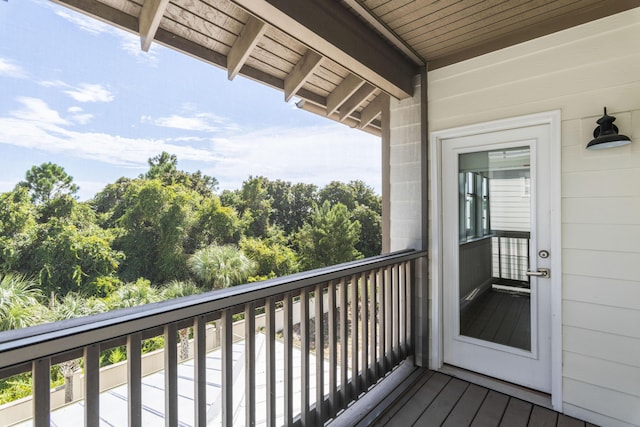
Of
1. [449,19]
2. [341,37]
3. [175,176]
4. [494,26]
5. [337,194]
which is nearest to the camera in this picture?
[341,37]

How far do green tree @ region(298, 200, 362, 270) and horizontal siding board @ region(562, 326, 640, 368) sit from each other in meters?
20.3

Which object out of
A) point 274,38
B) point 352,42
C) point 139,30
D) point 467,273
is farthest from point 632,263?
point 139,30

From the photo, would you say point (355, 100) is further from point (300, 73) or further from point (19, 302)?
point (19, 302)

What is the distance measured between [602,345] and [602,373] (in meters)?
0.16

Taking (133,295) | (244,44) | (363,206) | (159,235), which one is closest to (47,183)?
(159,235)

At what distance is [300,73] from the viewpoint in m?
2.66

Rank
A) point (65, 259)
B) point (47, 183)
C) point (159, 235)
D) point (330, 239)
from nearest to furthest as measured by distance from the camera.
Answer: point (65, 259) → point (47, 183) → point (330, 239) → point (159, 235)

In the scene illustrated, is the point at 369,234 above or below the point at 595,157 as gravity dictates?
below

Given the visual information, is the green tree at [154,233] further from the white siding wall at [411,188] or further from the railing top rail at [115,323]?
the railing top rail at [115,323]

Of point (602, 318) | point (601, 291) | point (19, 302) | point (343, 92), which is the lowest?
point (19, 302)

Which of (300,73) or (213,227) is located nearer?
(300,73)

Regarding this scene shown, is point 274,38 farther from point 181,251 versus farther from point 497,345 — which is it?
point 181,251

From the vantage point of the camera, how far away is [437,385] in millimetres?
2434

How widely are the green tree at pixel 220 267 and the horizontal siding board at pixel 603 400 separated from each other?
2095 centimetres
